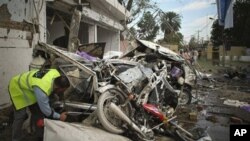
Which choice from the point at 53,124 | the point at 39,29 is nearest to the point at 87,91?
the point at 53,124

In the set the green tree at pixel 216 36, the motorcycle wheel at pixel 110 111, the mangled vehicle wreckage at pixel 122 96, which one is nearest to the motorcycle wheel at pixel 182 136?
the mangled vehicle wreckage at pixel 122 96

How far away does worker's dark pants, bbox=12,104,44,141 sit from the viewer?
5.30 m

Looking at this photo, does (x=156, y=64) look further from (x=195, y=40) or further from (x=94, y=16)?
(x=195, y=40)

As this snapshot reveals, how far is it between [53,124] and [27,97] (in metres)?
0.61

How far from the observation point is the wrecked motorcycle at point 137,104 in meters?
5.85

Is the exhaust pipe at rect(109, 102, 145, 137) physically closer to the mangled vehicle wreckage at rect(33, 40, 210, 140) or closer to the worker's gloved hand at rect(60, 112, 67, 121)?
the mangled vehicle wreckage at rect(33, 40, 210, 140)

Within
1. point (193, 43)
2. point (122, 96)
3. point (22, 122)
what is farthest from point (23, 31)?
point (193, 43)

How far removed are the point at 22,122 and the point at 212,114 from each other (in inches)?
218

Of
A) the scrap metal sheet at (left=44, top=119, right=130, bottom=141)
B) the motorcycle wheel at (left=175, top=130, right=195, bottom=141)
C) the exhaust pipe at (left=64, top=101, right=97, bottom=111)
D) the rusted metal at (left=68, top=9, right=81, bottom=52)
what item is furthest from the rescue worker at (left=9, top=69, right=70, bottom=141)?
the rusted metal at (left=68, top=9, right=81, bottom=52)

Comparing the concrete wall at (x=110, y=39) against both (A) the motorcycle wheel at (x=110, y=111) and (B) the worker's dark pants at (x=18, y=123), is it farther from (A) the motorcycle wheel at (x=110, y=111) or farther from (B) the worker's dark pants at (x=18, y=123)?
(B) the worker's dark pants at (x=18, y=123)

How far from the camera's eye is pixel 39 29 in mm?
7969

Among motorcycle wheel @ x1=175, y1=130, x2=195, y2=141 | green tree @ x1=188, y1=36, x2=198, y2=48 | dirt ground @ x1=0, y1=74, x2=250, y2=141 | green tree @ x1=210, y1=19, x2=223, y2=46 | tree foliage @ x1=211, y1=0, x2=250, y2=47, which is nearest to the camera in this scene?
motorcycle wheel @ x1=175, y1=130, x2=195, y2=141

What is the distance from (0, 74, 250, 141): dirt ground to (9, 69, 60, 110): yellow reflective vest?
860mm

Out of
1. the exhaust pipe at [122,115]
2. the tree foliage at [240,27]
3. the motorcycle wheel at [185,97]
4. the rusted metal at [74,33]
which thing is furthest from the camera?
the tree foliage at [240,27]
